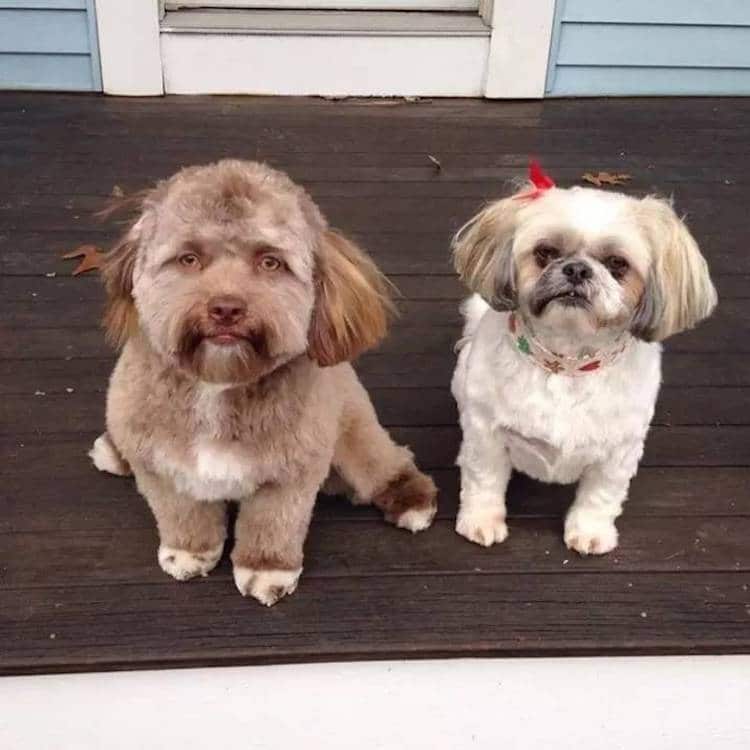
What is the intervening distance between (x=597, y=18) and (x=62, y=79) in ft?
7.71

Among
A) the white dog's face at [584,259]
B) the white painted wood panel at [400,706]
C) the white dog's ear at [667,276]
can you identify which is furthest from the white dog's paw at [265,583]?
the white dog's ear at [667,276]

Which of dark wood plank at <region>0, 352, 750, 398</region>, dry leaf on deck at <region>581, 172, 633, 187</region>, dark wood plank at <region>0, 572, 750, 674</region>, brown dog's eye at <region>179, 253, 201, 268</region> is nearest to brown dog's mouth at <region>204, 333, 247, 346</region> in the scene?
brown dog's eye at <region>179, 253, 201, 268</region>

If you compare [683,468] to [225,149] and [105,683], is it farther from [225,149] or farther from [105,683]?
[225,149]

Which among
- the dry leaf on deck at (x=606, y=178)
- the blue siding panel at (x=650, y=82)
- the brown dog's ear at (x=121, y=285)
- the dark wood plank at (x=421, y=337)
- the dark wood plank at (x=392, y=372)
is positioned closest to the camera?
the brown dog's ear at (x=121, y=285)

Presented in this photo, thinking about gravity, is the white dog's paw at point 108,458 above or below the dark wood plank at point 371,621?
above

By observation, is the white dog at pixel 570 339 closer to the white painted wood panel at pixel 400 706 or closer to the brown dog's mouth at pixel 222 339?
the white painted wood panel at pixel 400 706

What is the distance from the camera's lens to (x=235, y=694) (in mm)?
2084

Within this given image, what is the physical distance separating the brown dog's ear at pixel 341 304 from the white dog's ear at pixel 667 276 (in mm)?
495

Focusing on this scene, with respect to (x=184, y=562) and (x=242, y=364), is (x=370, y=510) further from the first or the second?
(x=242, y=364)

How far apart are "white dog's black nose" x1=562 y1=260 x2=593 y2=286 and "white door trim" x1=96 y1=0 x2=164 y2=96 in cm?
308

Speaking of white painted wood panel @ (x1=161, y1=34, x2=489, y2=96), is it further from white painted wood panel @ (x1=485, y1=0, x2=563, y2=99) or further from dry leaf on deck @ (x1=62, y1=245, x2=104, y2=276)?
dry leaf on deck @ (x1=62, y1=245, x2=104, y2=276)

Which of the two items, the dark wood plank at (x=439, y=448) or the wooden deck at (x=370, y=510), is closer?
the wooden deck at (x=370, y=510)

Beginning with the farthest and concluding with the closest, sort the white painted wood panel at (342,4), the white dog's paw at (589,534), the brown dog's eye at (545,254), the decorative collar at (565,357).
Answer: the white painted wood panel at (342,4)
the white dog's paw at (589,534)
the decorative collar at (565,357)
the brown dog's eye at (545,254)

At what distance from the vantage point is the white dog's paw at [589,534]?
7.52 ft
